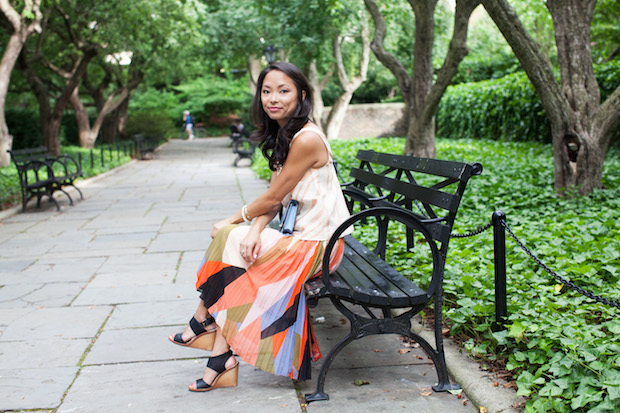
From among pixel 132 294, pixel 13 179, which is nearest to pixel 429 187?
pixel 132 294

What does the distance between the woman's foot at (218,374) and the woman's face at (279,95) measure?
1.28 m

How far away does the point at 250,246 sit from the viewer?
9.07 feet

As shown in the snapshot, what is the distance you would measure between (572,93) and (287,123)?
4964 millimetres

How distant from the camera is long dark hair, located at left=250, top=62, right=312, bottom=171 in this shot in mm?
2989

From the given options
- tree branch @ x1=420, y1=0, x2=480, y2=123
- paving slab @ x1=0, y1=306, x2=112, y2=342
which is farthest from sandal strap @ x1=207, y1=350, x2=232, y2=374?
tree branch @ x1=420, y1=0, x2=480, y2=123

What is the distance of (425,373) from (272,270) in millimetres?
1024

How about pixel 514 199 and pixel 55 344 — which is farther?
pixel 514 199

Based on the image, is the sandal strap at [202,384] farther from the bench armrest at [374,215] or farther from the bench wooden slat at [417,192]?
the bench wooden slat at [417,192]

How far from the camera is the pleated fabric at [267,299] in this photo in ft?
9.16

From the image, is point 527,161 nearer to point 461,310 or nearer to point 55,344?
point 461,310

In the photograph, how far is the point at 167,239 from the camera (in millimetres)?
6734

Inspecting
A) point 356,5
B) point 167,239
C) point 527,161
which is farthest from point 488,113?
→ point 167,239

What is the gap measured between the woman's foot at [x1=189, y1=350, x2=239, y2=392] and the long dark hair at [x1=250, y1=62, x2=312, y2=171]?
3.41ft

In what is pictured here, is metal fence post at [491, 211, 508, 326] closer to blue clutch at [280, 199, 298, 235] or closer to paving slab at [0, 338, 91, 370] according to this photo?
blue clutch at [280, 199, 298, 235]
